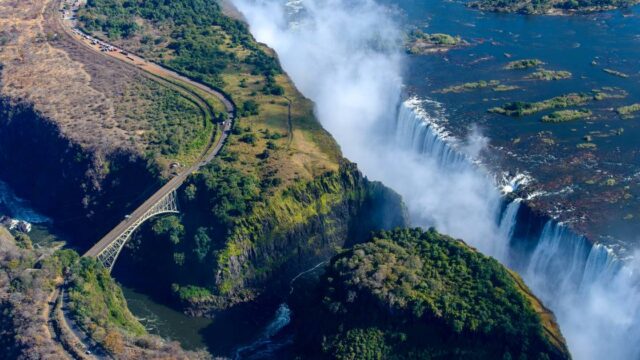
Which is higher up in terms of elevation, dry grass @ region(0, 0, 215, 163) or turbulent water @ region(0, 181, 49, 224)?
dry grass @ region(0, 0, 215, 163)

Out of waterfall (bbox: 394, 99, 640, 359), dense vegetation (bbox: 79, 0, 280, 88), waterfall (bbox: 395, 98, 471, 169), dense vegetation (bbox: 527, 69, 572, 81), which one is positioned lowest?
waterfall (bbox: 394, 99, 640, 359)


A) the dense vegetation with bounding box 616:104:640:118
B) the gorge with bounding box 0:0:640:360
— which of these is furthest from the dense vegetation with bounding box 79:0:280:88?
the dense vegetation with bounding box 616:104:640:118

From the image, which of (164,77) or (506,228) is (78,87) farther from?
(506,228)

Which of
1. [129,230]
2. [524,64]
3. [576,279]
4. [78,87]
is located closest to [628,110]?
[524,64]

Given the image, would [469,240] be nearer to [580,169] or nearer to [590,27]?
[580,169]

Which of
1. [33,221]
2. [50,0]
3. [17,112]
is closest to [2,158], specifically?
[17,112]

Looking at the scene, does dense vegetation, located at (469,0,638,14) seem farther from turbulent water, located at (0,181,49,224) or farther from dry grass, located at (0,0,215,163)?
turbulent water, located at (0,181,49,224)
